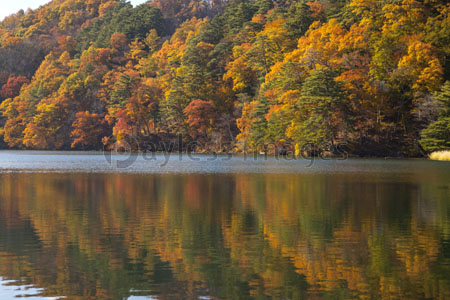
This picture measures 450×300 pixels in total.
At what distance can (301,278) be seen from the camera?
874 centimetres

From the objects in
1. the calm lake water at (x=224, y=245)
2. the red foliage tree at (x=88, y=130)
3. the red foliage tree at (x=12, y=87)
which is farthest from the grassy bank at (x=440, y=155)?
the red foliage tree at (x=12, y=87)

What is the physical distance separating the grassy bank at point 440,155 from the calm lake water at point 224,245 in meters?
31.6

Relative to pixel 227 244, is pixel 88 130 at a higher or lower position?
higher

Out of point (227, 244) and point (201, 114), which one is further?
point (201, 114)

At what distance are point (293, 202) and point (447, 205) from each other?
478 cm

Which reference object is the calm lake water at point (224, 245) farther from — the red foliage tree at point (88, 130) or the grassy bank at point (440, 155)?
the red foliage tree at point (88, 130)

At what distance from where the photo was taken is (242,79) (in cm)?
7825

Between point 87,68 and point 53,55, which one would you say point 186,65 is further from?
point 53,55

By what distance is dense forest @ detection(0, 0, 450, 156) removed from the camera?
5575 cm

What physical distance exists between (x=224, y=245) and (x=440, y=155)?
148 ft

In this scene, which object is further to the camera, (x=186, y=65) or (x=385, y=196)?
(x=186, y=65)

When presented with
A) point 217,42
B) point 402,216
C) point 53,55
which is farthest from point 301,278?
point 53,55

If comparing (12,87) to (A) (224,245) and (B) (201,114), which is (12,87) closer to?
(B) (201,114)

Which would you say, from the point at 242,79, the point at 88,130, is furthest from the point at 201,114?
the point at 88,130
